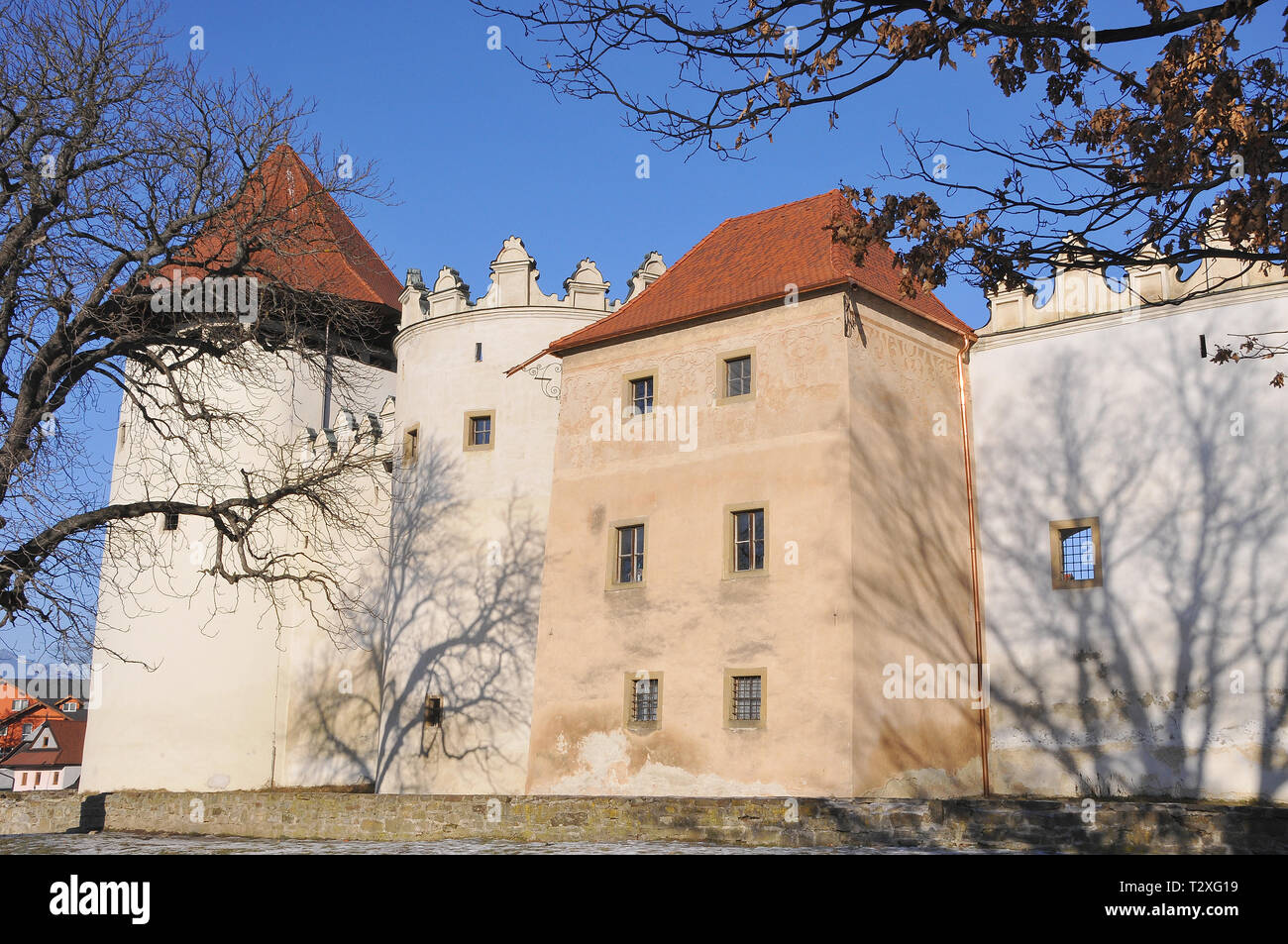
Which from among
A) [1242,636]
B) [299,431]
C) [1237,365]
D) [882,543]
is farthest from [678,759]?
[299,431]

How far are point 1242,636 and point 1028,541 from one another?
364 centimetres

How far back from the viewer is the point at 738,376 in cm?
2069

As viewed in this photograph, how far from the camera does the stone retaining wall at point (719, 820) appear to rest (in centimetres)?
1157

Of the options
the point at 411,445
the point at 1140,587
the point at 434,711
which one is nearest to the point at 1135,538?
the point at 1140,587

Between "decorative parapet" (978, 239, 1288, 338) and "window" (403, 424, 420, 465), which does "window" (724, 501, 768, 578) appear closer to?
"decorative parapet" (978, 239, 1288, 338)

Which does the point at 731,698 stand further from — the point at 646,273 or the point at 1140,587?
the point at 646,273

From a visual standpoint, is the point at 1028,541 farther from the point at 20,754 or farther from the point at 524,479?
the point at 20,754

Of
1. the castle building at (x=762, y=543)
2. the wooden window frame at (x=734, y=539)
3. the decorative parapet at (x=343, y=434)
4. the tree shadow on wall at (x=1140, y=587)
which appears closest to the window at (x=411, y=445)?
the decorative parapet at (x=343, y=434)

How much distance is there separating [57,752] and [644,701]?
2549 inches

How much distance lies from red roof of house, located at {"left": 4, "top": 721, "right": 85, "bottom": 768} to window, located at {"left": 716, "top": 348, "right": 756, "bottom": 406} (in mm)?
61076

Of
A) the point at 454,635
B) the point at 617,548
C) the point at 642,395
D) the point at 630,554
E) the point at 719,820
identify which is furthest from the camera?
the point at 454,635
